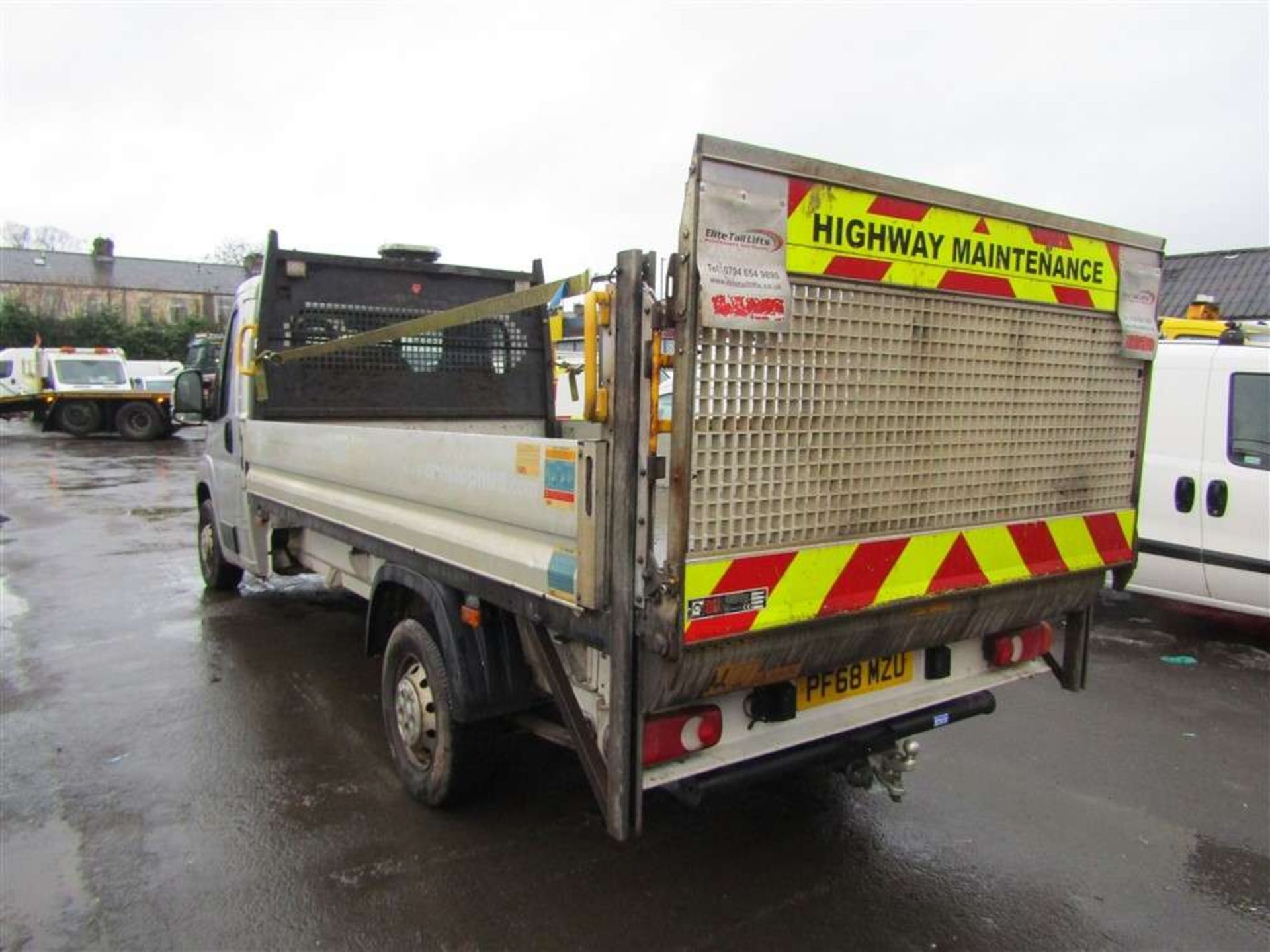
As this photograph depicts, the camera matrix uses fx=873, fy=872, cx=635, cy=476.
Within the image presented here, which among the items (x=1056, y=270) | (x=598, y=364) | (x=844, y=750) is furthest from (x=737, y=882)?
(x=1056, y=270)

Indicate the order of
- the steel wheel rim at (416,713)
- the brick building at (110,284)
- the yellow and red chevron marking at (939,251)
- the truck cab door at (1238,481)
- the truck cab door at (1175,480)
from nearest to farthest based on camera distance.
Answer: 1. the yellow and red chevron marking at (939,251)
2. the steel wheel rim at (416,713)
3. the truck cab door at (1238,481)
4. the truck cab door at (1175,480)
5. the brick building at (110,284)

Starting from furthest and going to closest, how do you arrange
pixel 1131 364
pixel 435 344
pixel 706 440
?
pixel 435 344 < pixel 1131 364 < pixel 706 440

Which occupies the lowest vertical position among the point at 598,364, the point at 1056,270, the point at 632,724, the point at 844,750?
the point at 844,750

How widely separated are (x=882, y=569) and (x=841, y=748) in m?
0.70

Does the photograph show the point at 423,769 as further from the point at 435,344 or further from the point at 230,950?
the point at 435,344

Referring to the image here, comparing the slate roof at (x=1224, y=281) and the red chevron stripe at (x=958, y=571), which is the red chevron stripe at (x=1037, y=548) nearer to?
the red chevron stripe at (x=958, y=571)

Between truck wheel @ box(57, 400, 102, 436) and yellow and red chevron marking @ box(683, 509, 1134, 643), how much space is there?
88.6 ft

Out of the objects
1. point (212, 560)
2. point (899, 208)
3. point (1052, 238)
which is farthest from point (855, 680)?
point (212, 560)

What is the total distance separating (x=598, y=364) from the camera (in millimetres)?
2428

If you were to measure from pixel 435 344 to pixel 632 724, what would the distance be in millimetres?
4028

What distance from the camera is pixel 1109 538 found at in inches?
138

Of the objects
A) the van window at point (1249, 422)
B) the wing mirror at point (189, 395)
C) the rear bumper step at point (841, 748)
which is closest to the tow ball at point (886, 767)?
the rear bumper step at point (841, 748)

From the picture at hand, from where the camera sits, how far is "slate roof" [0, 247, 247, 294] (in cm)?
5778

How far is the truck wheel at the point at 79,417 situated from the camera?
2428cm
